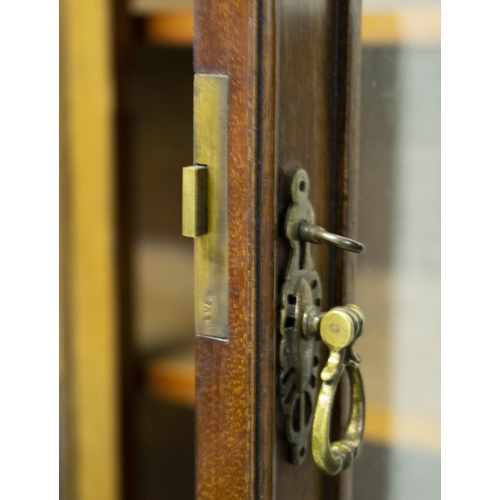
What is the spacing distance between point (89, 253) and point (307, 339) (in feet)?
1.39

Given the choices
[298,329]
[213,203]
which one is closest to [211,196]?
[213,203]

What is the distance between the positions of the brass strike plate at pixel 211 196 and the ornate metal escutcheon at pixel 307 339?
0.15 feet

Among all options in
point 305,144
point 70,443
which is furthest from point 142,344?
point 305,144

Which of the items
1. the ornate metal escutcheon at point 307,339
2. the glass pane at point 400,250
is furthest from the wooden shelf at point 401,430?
the ornate metal escutcheon at point 307,339

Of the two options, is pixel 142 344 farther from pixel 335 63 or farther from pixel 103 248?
pixel 335 63

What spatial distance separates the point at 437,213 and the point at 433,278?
0.21 feet

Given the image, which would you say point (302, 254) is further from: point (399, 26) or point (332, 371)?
point (399, 26)

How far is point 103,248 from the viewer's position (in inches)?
36.2

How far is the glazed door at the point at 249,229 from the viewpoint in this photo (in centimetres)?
52

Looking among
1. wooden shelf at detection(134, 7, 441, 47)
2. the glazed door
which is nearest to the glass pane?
wooden shelf at detection(134, 7, 441, 47)

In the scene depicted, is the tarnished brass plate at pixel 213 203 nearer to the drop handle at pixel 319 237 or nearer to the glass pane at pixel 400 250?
the drop handle at pixel 319 237

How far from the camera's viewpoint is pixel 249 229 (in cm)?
53

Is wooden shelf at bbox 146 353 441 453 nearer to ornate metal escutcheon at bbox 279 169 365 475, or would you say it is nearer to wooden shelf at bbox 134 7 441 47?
ornate metal escutcheon at bbox 279 169 365 475

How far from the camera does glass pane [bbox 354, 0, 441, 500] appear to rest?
2.54 feet
